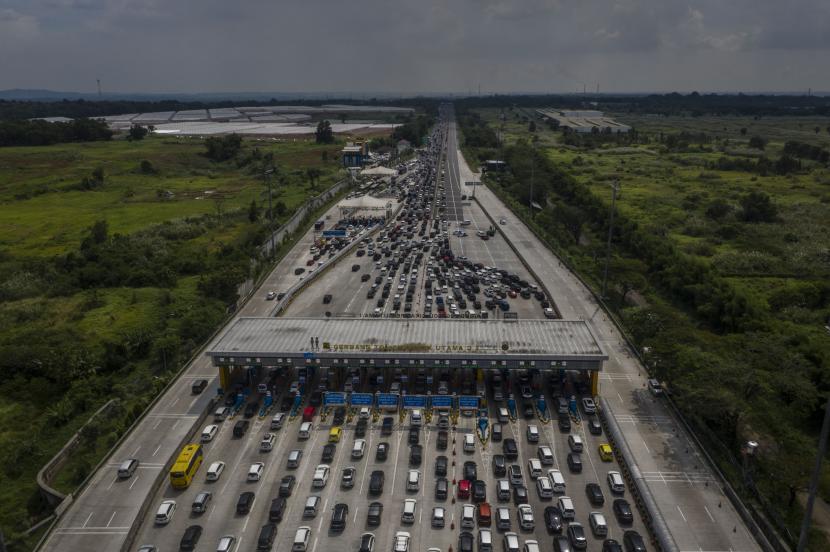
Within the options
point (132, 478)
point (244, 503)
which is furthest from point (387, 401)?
point (132, 478)

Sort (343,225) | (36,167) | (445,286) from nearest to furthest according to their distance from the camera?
(445,286)
(343,225)
(36,167)

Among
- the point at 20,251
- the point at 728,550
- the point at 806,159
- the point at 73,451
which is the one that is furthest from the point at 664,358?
the point at 806,159

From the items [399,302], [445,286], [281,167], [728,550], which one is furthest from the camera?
[281,167]

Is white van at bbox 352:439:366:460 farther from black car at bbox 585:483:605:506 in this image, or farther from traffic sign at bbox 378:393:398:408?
black car at bbox 585:483:605:506

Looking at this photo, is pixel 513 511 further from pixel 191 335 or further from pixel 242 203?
pixel 242 203

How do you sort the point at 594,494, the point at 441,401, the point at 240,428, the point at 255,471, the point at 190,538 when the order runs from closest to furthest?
the point at 190,538, the point at 594,494, the point at 255,471, the point at 240,428, the point at 441,401

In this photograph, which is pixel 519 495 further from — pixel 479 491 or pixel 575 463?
pixel 575 463

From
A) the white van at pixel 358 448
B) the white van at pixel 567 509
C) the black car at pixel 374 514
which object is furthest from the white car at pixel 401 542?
the white van at pixel 567 509
